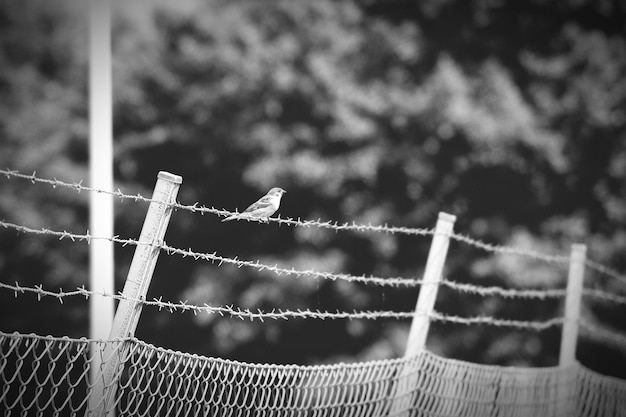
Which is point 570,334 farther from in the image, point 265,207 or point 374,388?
point 265,207

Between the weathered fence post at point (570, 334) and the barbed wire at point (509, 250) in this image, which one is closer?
the barbed wire at point (509, 250)

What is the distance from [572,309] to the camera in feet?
7.20

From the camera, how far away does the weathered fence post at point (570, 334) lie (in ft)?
6.80

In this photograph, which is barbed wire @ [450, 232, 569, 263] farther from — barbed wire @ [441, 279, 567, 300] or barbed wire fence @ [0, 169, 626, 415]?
barbed wire @ [441, 279, 567, 300]

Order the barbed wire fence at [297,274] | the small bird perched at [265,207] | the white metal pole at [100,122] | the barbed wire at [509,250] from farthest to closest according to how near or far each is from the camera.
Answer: the white metal pole at [100,122], the barbed wire at [509,250], the small bird perched at [265,207], the barbed wire fence at [297,274]

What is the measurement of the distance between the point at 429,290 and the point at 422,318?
3.6 inches

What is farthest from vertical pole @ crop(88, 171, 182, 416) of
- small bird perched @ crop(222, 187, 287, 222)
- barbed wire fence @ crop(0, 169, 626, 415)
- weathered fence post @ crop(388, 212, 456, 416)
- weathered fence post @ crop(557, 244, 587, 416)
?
weathered fence post @ crop(557, 244, 587, 416)

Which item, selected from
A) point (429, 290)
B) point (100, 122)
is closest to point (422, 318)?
point (429, 290)

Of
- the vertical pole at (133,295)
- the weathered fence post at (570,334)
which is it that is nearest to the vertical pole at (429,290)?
the weathered fence post at (570,334)

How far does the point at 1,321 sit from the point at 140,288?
197 cm

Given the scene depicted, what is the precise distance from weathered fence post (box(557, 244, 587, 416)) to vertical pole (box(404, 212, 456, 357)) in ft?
2.36

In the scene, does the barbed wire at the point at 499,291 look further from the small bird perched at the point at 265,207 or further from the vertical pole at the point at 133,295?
the vertical pole at the point at 133,295

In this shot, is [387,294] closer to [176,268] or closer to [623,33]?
[176,268]

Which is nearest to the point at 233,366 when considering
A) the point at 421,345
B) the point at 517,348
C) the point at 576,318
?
the point at 421,345
